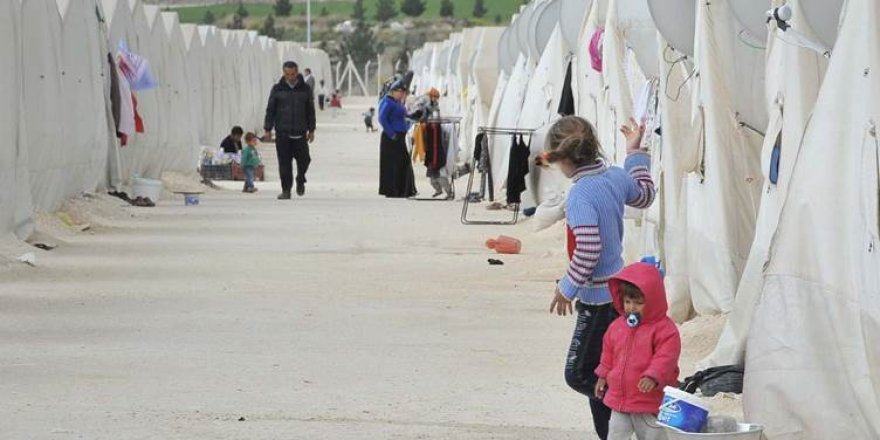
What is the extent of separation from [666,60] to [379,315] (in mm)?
2608

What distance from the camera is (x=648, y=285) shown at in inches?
257

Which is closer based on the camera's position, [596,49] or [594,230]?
[594,230]

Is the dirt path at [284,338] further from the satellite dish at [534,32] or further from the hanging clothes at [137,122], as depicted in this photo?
the hanging clothes at [137,122]

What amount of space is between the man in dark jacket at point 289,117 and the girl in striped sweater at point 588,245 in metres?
16.4

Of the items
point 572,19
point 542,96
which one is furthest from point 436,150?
point 572,19

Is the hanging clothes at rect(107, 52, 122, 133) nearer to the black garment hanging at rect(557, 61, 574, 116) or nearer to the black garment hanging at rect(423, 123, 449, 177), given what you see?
the black garment hanging at rect(423, 123, 449, 177)

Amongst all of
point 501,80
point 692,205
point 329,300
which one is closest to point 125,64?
point 501,80

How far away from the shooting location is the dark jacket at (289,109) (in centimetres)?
2353

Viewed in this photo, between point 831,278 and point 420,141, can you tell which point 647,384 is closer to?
point 831,278

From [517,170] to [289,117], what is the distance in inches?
171

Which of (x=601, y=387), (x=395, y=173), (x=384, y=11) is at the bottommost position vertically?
(x=384, y=11)

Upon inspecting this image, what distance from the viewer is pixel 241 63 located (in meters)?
44.1

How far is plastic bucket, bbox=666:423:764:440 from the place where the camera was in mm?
6285

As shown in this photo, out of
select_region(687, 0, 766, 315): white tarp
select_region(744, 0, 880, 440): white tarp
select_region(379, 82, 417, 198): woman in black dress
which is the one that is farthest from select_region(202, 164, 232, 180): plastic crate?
select_region(744, 0, 880, 440): white tarp
